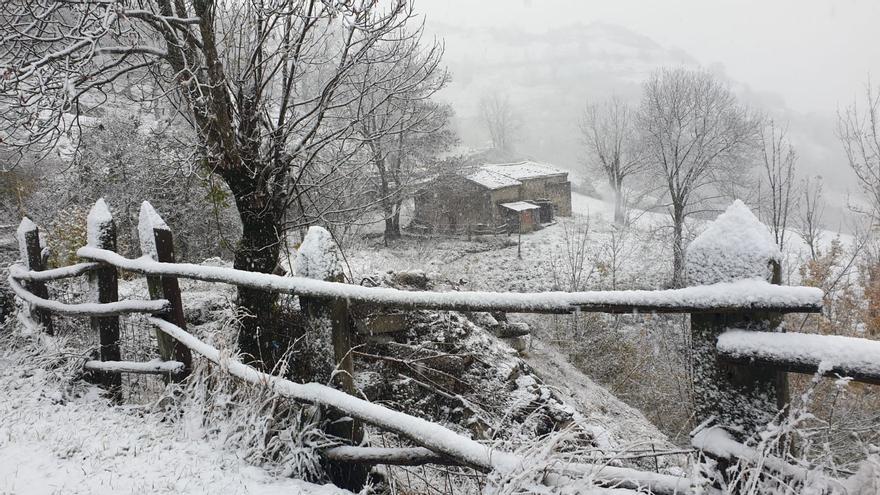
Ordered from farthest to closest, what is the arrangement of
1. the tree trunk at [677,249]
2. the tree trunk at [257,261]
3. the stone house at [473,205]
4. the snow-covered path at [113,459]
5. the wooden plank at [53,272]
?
1. the stone house at [473,205]
2. the tree trunk at [677,249]
3. the tree trunk at [257,261]
4. the wooden plank at [53,272]
5. the snow-covered path at [113,459]

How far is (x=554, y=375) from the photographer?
8.44 m

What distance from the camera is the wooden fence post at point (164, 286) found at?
372 centimetres

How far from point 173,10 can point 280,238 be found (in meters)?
2.61

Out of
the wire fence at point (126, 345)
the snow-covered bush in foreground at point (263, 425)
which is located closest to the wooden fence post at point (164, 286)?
the wire fence at point (126, 345)

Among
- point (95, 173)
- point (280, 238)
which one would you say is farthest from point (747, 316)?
point (95, 173)

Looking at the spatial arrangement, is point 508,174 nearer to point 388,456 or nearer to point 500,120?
point 388,456

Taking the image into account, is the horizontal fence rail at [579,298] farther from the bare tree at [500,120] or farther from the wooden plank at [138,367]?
the bare tree at [500,120]

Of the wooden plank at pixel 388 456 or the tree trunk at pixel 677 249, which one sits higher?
the wooden plank at pixel 388 456

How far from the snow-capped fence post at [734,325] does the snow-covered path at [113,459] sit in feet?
6.08

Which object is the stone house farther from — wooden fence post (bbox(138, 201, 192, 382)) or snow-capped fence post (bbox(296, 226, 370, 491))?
snow-capped fence post (bbox(296, 226, 370, 491))

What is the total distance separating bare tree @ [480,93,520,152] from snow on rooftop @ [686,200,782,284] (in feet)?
269

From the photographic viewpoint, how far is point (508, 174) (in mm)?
40312

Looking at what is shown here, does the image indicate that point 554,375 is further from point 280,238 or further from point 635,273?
point 635,273

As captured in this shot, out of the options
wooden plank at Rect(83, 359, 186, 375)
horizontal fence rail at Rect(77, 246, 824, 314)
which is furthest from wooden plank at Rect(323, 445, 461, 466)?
wooden plank at Rect(83, 359, 186, 375)
